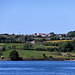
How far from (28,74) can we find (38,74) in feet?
8.38

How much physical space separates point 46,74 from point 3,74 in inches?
420

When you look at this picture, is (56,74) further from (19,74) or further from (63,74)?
(19,74)

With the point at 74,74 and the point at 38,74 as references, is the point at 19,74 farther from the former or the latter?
the point at 74,74

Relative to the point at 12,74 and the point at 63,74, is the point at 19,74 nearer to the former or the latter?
the point at 12,74

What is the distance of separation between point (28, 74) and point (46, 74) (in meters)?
4.57

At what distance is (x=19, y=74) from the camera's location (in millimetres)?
114750

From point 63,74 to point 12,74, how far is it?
1271 cm

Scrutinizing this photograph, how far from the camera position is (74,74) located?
113750 millimetres

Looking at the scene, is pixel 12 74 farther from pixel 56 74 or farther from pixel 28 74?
pixel 56 74

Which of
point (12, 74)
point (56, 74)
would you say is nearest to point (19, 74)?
point (12, 74)

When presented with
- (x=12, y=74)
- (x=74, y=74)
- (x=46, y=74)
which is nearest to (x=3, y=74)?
(x=12, y=74)

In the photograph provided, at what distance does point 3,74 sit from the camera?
375ft

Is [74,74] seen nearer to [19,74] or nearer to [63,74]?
[63,74]

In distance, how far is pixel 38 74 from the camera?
114m
